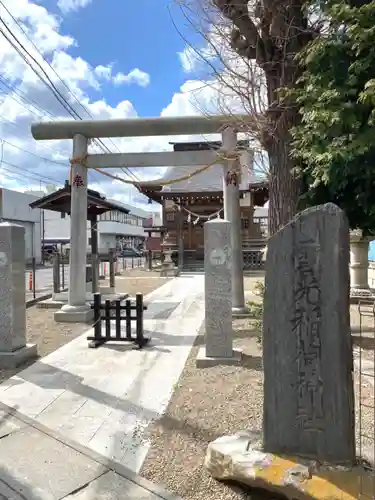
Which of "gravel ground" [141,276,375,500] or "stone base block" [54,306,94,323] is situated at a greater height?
"stone base block" [54,306,94,323]

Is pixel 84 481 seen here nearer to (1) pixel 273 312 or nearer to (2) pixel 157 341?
(1) pixel 273 312

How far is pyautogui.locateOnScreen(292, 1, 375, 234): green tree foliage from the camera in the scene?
3.96 m

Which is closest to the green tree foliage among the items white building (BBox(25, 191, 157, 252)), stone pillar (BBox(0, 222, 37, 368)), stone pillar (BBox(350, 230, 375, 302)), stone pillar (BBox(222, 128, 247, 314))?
stone pillar (BBox(0, 222, 37, 368))

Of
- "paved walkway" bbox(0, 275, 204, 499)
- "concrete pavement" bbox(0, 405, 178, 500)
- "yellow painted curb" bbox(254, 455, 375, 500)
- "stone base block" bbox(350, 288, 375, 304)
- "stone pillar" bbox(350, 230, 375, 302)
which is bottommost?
"concrete pavement" bbox(0, 405, 178, 500)

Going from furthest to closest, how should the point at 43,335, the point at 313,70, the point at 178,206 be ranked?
the point at 178,206, the point at 43,335, the point at 313,70

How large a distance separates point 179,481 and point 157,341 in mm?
4528

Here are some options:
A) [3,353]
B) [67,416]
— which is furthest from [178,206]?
[67,416]

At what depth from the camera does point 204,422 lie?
399 cm

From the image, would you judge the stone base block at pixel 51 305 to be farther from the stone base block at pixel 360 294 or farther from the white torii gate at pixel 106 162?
the stone base block at pixel 360 294

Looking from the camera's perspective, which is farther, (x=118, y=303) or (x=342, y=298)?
(x=118, y=303)

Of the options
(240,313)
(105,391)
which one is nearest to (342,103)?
(105,391)

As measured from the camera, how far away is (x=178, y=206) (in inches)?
1020

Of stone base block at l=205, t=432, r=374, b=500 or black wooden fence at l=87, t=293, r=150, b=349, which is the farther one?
black wooden fence at l=87, t=293, r=150, b=349

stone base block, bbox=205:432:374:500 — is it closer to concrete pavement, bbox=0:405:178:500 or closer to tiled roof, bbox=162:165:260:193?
concrete pavement, bbox=0:405:178:500
